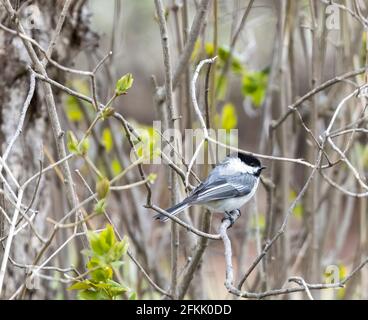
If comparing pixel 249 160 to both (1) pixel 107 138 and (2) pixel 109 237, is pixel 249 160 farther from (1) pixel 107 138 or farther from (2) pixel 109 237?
(2) pixel 109 237

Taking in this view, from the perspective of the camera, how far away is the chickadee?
9.84 ft

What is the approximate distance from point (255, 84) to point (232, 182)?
0.54m

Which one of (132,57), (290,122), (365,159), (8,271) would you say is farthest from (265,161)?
(132,57)

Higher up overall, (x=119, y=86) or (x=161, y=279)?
(x=119, y=86)

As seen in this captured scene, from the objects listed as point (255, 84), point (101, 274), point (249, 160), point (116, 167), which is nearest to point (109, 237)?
point (101, 274)

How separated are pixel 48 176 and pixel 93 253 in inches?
58.6

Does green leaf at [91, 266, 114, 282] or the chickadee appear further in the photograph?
the chickadee

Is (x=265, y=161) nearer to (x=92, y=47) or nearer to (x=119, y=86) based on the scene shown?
(x=92, y=47)

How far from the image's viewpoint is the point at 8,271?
9.14 ft

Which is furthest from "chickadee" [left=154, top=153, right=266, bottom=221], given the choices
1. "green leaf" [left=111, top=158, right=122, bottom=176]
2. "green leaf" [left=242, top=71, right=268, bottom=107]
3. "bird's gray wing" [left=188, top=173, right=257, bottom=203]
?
"green leaf" [left=111, top=158, right=122, bottom=176]

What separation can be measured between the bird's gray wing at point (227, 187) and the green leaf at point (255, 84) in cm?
45

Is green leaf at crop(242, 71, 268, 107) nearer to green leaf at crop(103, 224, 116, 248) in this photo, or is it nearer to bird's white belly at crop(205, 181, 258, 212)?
bird's white belly at crop(205, 181, 258, 212)

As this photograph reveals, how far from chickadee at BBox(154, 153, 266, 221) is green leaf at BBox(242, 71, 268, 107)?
347 millimetres

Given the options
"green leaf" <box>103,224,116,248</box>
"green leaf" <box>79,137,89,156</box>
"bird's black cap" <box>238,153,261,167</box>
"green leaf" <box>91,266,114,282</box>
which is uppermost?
"green leaf" <box>79,137,89,156</box>
